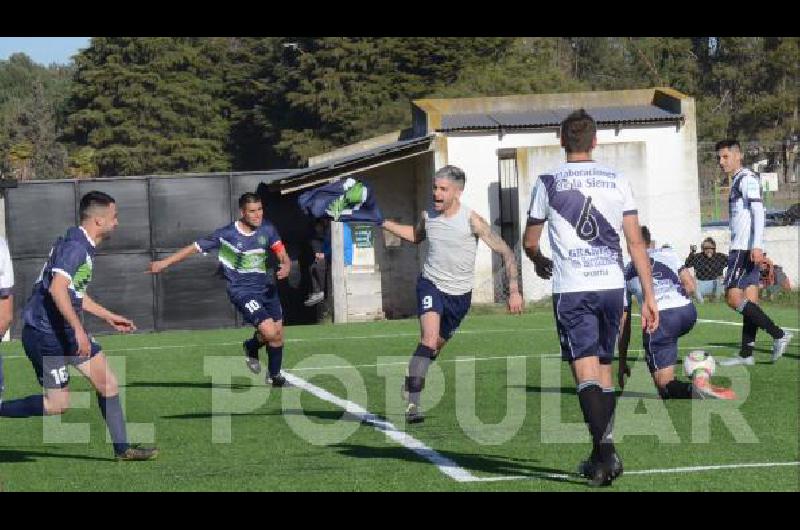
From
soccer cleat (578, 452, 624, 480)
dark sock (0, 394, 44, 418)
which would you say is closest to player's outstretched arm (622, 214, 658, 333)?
soccer cleat (578, 452, 624, 480)

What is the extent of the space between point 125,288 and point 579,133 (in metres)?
20.8

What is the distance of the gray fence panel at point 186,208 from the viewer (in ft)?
92.1

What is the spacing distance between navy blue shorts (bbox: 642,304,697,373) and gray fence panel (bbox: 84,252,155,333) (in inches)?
683

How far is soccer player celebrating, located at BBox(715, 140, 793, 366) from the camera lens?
48.2 feet

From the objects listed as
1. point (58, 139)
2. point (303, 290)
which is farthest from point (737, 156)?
point (58, 139)

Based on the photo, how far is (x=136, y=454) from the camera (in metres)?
9.59

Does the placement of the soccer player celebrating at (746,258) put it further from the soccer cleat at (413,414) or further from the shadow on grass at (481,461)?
the shadow on grass at (481,461)

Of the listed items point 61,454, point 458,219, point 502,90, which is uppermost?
point 502,90

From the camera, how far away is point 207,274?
92.0ft

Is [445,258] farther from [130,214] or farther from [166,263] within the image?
[130,214]

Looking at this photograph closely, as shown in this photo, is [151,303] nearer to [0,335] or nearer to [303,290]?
[303,290]

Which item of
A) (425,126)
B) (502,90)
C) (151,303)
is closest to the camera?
(151,303)
